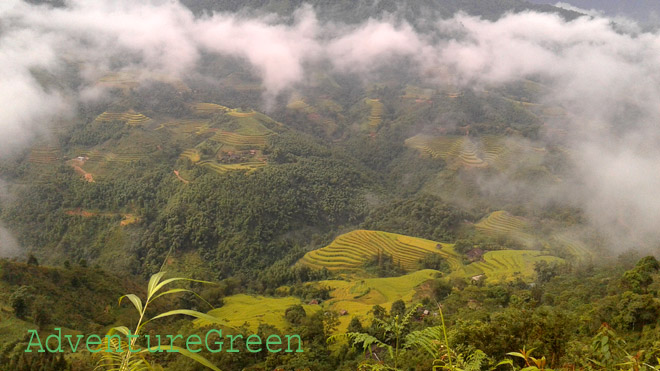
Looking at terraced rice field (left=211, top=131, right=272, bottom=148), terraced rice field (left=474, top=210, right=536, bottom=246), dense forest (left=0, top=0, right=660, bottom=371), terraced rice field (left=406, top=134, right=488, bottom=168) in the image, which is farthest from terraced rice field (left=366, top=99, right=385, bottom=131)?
terraced rice field (left=474, top=210, right=536, bottom=246)

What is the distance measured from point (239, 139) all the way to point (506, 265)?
37832 mm

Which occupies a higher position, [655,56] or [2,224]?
[655,56]

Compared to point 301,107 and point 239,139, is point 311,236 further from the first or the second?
point 301,107

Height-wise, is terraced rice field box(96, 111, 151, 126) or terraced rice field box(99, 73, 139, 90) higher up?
terraced rice field box(99, 73, 139, 90)

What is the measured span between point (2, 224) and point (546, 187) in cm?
6143

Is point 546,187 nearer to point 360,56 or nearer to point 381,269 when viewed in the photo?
point 381,269

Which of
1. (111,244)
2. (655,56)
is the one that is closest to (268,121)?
(111,244)

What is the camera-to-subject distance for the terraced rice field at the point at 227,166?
43062 mm

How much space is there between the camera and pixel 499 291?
60.1 feet

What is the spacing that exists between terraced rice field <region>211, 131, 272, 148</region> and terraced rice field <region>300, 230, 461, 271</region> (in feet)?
67.1

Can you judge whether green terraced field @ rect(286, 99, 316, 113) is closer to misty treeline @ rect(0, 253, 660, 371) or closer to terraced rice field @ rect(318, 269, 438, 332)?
terraced rice field @ rect(318, 269, 438, 332)

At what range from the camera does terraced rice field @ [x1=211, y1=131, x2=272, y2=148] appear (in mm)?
50000

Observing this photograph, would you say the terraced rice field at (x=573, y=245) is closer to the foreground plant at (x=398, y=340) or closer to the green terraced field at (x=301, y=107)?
the foreground plant at (x=398, y=340)

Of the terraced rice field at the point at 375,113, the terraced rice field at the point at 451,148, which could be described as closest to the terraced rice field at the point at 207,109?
the terraced rice field at the point at 375,113
